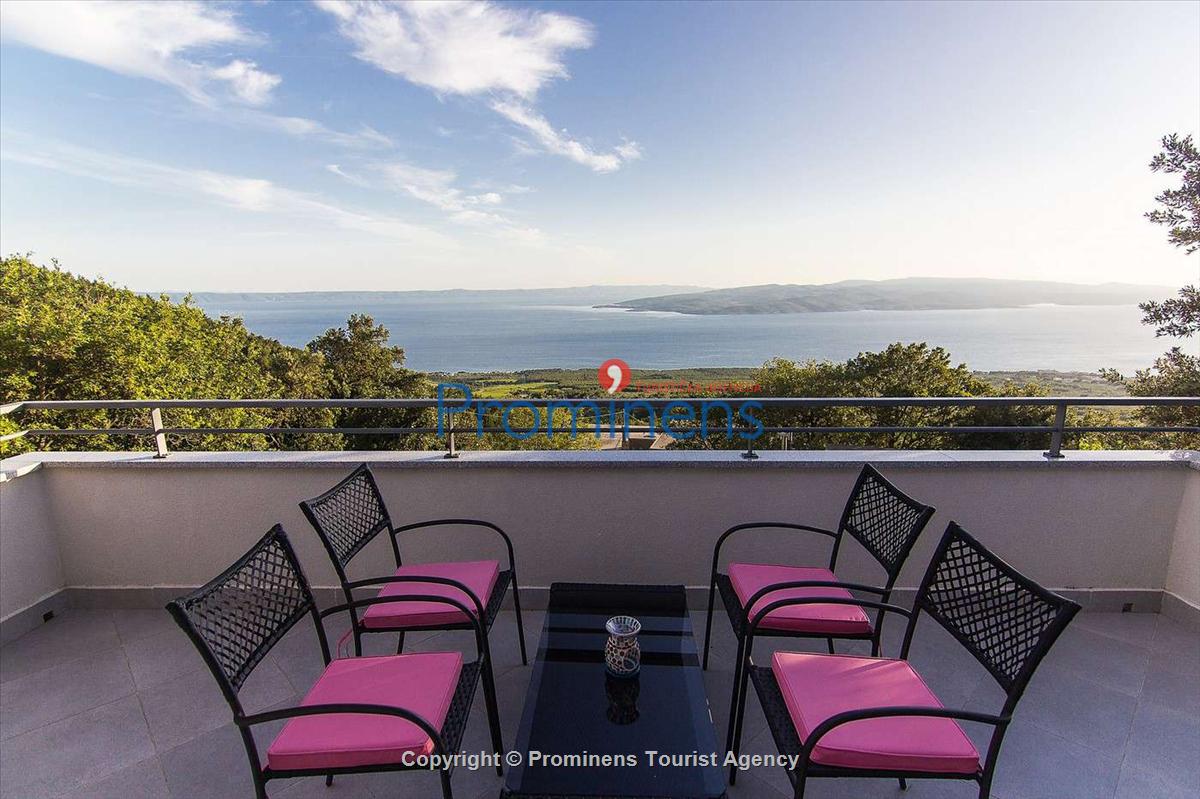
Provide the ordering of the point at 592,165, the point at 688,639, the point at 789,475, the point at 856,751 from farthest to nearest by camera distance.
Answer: the point at 592,165 → the point at 789,475 → the point at 688,639 → the point at 856,751

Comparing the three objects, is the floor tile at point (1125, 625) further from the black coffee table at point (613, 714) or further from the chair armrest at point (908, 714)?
the black coffee table at point (613, 714)

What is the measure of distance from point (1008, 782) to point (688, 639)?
105 cm

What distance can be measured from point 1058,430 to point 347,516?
322cm

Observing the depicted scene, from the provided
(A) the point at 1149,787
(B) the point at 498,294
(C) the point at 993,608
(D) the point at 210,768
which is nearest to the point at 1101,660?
(A) the point at 1149,787

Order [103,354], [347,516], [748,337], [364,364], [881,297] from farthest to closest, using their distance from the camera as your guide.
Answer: [748,337] < [881,297] < [364,364] < [103,354] < [347,516]

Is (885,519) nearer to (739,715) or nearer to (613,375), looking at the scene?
(739,715)

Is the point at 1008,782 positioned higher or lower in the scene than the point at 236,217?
lower

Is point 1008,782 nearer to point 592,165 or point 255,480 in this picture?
point 255,480

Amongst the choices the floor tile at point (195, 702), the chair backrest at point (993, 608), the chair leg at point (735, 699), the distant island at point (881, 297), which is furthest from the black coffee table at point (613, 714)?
the distant island at point (881, 297)

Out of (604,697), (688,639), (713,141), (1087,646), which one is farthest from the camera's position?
(713,141)

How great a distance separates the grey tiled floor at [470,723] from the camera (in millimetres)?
1597

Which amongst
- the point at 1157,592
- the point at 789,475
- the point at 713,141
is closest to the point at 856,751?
the point at 789,475

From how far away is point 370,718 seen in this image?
1269mm

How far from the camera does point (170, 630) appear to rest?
2.41m
